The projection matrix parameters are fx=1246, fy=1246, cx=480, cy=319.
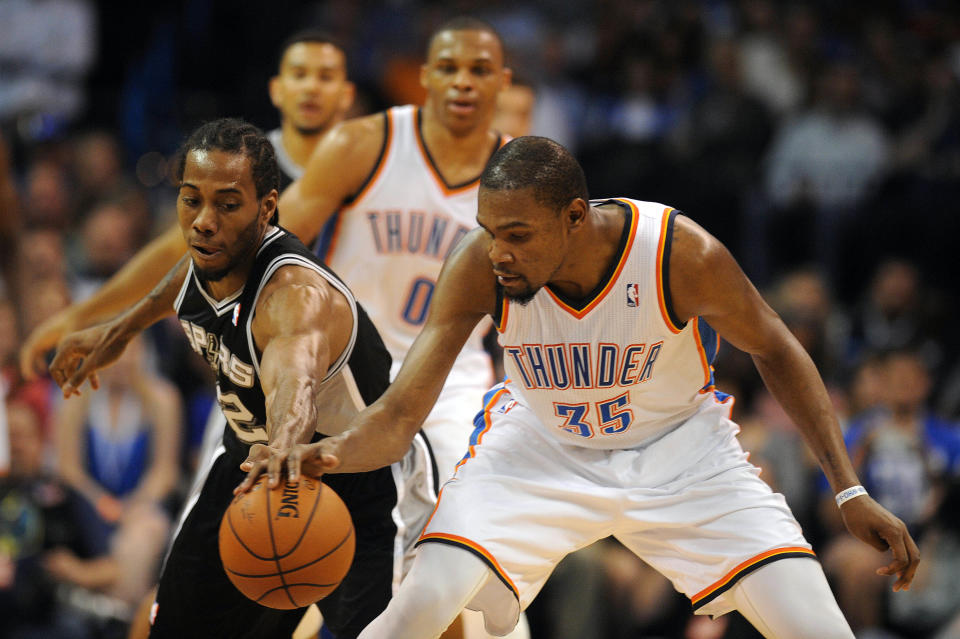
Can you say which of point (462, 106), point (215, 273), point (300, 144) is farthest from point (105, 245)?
point (215, 273)

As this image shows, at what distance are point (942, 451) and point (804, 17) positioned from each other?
4.20 metres

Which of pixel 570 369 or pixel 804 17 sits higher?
pixel 804 17

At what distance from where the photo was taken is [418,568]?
3848 mm

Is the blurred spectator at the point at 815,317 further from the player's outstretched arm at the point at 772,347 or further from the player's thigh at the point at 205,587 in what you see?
the player's thigh at the point at 205,587

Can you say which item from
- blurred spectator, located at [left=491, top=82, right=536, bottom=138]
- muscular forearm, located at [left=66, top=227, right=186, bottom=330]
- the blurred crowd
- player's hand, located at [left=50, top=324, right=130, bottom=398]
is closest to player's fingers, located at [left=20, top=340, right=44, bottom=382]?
muscular forearm, located at [left=66, top=227, right=186, bottom=330]

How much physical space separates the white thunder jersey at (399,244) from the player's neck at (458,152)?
102 mm

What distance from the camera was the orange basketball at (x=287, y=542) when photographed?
3.46 metres

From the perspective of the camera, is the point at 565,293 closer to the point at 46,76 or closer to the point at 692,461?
the point at 692,461

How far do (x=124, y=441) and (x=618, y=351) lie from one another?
4.71m

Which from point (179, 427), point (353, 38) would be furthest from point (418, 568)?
point (353, 38)

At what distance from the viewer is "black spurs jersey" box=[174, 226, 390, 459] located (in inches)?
154

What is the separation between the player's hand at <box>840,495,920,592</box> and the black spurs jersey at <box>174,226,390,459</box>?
159 centimetres

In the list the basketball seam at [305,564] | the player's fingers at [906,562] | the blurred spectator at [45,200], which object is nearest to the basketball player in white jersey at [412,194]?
the basketball seam at [305,564]

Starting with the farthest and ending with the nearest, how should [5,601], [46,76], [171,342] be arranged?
[46,76]
[171,342]
[5,601]
